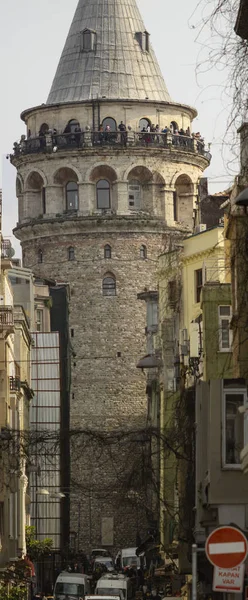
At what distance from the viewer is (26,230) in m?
108

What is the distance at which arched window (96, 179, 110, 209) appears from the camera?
109125 mm

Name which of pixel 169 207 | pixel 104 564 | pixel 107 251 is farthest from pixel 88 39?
pixel 104 564

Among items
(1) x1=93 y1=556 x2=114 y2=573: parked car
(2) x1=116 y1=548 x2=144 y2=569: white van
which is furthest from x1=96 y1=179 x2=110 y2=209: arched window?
(1) x1=93 y1=556 x2=114 y2=573: parked car

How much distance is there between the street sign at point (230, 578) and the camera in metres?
17.8

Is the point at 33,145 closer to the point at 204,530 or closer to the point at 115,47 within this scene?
the point at 115,47

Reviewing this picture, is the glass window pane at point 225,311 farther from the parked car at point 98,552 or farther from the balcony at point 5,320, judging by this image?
the parked car at point 98,552

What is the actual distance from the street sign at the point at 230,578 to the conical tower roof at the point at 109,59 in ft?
297

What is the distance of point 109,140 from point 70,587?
57075 mm

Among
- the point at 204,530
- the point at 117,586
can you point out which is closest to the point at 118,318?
the point at 117,586

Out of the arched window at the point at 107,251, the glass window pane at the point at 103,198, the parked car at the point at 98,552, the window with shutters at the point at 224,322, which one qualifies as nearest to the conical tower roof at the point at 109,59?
the glass window pane at the point at 103,198

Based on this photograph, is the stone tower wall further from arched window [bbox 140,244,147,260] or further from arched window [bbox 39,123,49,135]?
arched window [bbox 39,123,49,135]

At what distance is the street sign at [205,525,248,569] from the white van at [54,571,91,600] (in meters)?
34.8

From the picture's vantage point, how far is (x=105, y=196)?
109500mm

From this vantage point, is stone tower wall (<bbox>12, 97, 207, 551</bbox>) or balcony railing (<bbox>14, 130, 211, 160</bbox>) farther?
balcony railing (<bbox>14, 130, 211, 160</bbox>)
